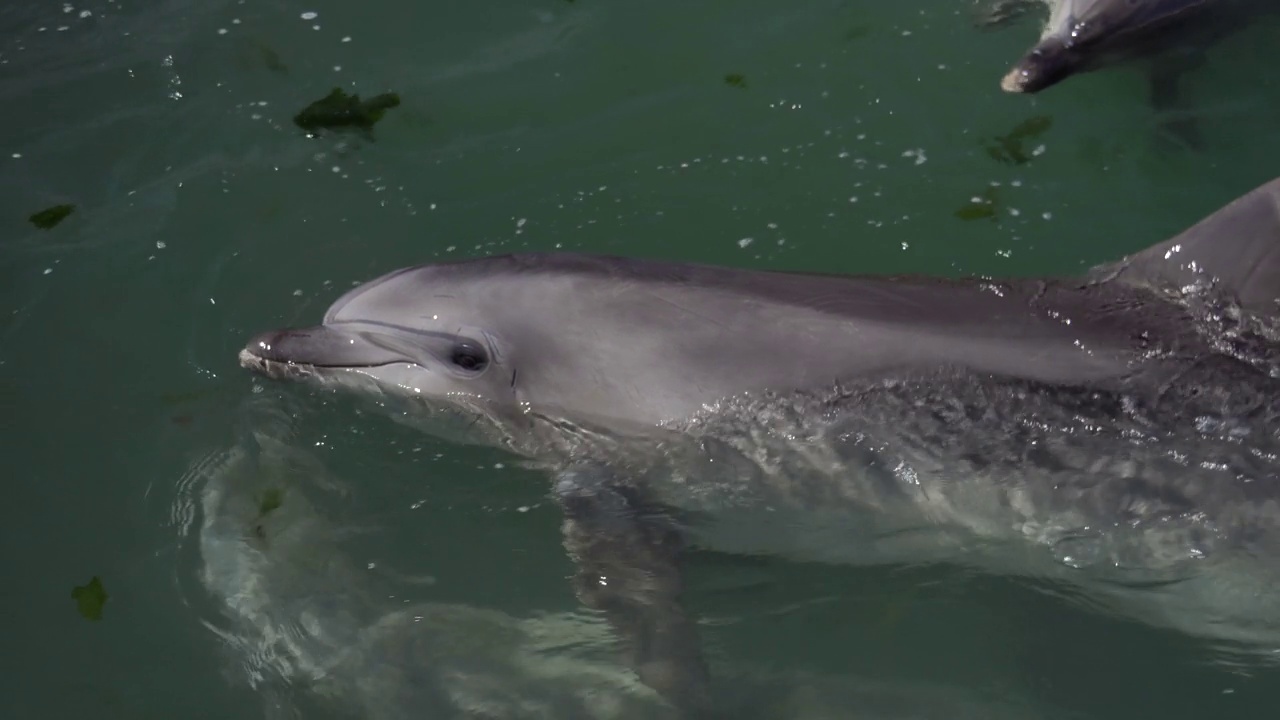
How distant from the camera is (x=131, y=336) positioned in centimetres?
758

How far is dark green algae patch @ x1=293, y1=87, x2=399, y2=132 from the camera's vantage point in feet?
29.2

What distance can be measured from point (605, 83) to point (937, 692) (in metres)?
5.06

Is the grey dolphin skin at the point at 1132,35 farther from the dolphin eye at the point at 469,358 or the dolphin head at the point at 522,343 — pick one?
the dolphin eye at the point at 469,358

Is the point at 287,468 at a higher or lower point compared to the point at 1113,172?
lower

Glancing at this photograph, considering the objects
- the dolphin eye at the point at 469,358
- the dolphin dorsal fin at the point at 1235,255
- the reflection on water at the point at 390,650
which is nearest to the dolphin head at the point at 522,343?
the dolphin eye at the point at 469,358

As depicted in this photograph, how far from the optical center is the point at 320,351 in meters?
6.02

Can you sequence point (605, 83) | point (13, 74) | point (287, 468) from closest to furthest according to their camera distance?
point (287, 468), point (605, 83), point (13, 74)

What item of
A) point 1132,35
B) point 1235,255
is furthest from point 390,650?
point 1132,35

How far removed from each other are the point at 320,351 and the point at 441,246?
2033mm

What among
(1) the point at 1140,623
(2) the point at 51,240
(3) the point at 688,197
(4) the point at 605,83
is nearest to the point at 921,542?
(1) the point at 1140,623

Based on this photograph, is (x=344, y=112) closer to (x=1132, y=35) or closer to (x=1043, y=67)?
(x=1043, y=67)

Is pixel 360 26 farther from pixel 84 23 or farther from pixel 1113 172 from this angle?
pixel 1113 172

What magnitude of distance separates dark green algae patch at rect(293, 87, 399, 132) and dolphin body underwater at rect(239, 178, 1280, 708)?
3.21m

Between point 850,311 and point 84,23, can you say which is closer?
point 850,311
